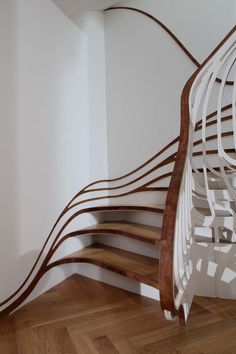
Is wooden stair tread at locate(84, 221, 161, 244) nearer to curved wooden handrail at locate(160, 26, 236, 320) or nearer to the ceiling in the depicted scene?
curved wooden handrail at locate(160, 26, 236, 320)

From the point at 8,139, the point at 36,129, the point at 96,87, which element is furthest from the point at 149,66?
the point at 8,139

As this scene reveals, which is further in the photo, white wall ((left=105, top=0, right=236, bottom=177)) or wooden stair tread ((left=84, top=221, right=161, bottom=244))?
white wall ((left=105, top=0, right=236, bottom=177))

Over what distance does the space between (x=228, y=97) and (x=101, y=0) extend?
1.69 metres

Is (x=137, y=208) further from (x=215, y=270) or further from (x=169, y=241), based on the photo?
(x=169, y=241)

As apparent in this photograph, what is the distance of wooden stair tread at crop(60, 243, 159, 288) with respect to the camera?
173 cm

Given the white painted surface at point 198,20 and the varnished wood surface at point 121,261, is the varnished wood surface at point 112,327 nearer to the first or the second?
the varnished wood surface at point 121,261

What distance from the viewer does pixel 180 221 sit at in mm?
1178

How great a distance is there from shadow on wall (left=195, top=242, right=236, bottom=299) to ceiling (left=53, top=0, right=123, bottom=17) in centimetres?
258

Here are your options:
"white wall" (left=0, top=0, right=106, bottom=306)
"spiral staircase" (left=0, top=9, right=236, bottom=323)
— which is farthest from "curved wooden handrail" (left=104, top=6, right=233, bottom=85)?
"white wall" (left=0, top=0, right=106, bottom=306)

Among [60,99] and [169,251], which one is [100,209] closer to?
[60,99]

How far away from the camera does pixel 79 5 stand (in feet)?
8.73

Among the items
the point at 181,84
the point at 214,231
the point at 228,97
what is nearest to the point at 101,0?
the point at 181,84

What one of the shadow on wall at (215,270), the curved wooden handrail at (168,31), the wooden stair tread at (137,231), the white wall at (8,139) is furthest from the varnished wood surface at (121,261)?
the curved wooden handrail at (168,31)

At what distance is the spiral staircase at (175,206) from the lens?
3.78ft
